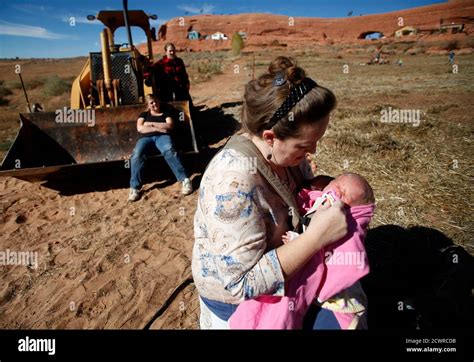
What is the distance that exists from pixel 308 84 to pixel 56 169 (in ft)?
14.8

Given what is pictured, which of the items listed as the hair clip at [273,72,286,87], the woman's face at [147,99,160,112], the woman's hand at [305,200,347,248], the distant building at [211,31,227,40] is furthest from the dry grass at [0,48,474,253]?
the distant building at [211,31,227,40]

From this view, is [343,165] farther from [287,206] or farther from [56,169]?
[56,169]

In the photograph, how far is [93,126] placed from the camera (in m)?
5.84

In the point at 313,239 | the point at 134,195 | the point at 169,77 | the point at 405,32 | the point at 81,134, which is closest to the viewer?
the point at 313,239

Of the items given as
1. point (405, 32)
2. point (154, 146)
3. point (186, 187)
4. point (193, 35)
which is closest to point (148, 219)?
point (186, 187)

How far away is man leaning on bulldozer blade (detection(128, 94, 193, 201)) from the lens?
4836mm

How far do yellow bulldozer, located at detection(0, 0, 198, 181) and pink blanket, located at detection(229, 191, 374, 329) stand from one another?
393 centimetres

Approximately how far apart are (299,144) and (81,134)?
5.60 meters

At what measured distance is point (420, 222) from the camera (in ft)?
11.4

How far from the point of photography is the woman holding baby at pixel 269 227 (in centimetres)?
127

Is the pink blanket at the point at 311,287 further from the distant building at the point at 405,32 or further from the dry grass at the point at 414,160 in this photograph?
the distant building at the point at 405,32

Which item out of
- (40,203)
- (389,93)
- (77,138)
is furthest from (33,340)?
(389,93)

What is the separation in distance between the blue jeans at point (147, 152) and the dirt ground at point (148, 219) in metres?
0.31

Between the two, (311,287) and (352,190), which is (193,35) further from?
(311,287)
